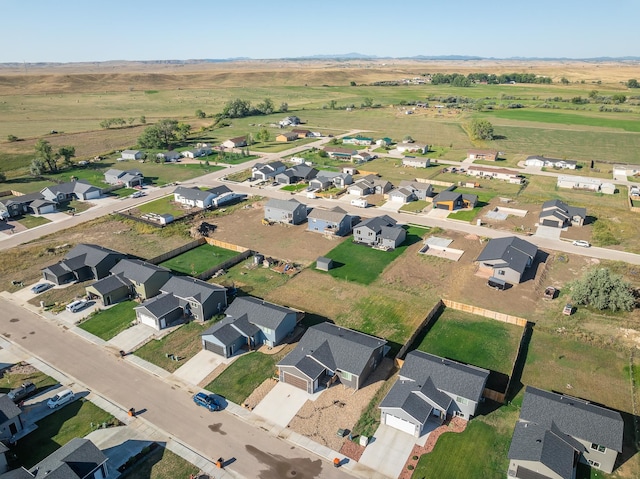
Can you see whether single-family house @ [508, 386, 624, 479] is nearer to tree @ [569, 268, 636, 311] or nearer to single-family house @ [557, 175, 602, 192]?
tree @ [569, 268, 636, 311]

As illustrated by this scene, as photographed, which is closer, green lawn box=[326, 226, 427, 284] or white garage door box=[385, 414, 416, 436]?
white garage door box=[385, 414, 416, 436]

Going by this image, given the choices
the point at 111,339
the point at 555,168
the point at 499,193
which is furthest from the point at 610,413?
the point at 555,168

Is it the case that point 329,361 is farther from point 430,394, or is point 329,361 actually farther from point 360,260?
point 360,260

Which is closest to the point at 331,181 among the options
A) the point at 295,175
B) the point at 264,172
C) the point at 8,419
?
the point at 295,175

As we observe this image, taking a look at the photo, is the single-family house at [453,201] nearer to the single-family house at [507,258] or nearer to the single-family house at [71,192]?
Result: the single-family house at [507,258]

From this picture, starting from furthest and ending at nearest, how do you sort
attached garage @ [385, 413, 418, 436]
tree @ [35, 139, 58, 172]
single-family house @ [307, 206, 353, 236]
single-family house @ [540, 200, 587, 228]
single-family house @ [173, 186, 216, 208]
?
tree @ [35, 139, 58, 172], single-family house @ [173, 186, 216, 208], single-family house @ [540, 200, 587, 228], single-family house @ [307, 206, 353, 236], attached garage @ [385, 413, 418, 436]

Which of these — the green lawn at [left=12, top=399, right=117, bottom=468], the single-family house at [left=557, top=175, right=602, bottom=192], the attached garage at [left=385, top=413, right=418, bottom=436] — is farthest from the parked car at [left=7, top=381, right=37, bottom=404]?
the single-family house at [left=557, top=175, right=602, bottom=192]
